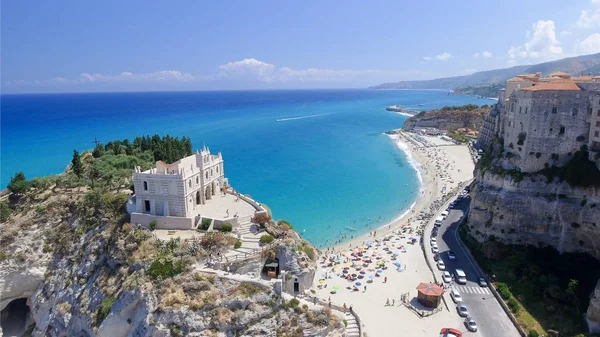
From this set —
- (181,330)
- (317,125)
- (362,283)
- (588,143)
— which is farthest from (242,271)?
(317,125)

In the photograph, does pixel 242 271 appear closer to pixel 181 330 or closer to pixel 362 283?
pixel 181 330

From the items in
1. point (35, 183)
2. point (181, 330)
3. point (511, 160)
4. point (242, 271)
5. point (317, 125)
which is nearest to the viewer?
point (181, 330)

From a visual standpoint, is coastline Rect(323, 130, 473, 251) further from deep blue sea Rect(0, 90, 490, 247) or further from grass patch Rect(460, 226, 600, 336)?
grass patch Rect(460, 226, 600, 336)

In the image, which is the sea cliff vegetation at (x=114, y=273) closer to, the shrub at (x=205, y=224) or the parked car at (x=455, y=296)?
the shrub at (x=205, y=224)

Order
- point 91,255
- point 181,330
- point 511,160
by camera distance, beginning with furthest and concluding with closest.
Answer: point 511,160 → point 91,255 → point 181,330

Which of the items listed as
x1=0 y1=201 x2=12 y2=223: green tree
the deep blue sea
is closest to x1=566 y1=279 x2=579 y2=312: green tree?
the deep blue sea

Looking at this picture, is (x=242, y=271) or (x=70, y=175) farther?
(x=70, y=175)
